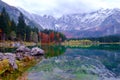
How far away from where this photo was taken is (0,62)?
37.1 metres

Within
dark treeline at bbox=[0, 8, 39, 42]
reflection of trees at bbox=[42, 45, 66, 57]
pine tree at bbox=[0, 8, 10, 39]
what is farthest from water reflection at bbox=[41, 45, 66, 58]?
pine tree at bbox=[0, 8, 10, 39]

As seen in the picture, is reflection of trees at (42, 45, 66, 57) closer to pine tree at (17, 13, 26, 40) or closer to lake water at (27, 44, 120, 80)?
lake water at (27, 44, 120, 80)

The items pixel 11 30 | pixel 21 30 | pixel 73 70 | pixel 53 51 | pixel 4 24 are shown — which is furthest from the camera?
pixel 21 30

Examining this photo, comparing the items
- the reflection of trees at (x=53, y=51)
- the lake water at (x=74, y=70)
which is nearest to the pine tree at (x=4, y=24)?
the reflection of trees at (x=53, y=51)

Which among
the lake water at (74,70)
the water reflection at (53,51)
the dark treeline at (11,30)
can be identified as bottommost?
the lake water at (74,70)

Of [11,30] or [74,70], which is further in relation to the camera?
[11,30]

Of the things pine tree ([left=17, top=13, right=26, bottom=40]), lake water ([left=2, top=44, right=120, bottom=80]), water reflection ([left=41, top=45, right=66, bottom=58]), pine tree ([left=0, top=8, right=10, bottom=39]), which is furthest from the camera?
pine tree ([left=17, top=13, right=26, bottom=40])

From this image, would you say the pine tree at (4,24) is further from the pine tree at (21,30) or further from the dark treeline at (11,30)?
the pine tree at (21,30)

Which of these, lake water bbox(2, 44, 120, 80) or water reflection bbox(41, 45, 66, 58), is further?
water reflection bbox(41, 45, 66, 58)

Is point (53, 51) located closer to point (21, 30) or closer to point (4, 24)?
point (4, 24)

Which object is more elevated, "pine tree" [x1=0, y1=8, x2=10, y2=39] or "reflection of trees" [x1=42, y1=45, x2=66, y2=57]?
"pine tree" [x1=0, y1=8, x2=10, y2=39]

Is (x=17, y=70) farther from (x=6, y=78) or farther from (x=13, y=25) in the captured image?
(x=13, y=25)

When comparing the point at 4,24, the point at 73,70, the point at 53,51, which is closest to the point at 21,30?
the point at 4,24

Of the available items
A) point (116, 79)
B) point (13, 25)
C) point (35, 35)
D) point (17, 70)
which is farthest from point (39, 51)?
point (35, 35)
